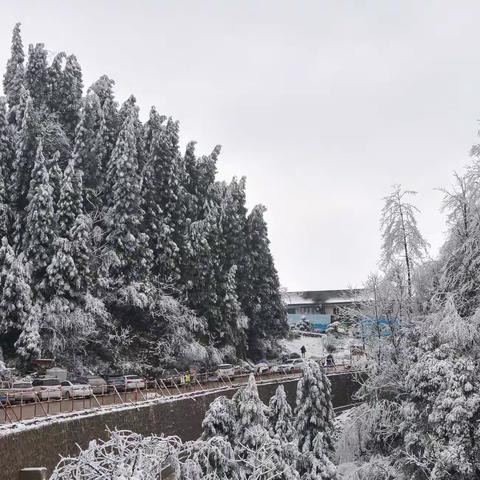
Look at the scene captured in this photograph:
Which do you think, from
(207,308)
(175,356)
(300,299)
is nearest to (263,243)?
(207,308)

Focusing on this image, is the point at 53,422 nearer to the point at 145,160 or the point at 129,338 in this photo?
Answer: the point at 129,338

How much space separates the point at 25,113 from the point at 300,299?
61.5 m

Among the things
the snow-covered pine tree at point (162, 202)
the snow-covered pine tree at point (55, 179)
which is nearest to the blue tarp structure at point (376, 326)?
the snow-covered pine tree at point (162, 202)

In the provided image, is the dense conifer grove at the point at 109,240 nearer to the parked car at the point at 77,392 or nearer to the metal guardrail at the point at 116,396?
the metal guardrail at the point at 116,396

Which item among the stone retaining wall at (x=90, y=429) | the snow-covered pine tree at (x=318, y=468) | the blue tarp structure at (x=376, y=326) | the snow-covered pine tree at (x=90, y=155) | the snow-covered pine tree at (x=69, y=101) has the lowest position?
the snow-covered pine tree at (x=318, y=468)

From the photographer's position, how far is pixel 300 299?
97.1 meters

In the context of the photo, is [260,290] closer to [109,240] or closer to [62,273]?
[109,240]

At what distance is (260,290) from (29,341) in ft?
88.6

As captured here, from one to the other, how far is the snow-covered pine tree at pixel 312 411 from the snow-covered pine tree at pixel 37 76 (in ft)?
114

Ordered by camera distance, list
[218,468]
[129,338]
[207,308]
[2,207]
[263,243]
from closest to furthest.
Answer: [218,468] → [2,207] → [129,338] → [207,308] → [263,243]

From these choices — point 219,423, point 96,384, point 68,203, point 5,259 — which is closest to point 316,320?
point 68,203

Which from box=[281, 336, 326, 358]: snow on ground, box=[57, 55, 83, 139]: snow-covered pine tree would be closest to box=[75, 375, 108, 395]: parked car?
box=[57, 55, 83, 139]: snow-covered pine tree

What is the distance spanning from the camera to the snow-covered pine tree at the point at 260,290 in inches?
2195

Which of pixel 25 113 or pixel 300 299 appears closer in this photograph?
pixel 25 113
